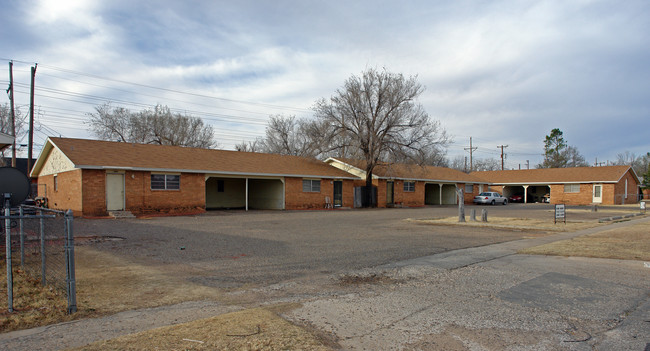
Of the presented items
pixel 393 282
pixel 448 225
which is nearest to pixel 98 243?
pixel 393 282

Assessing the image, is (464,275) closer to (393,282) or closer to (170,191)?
(393,282)

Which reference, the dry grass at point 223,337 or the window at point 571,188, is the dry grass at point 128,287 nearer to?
the dry grass at point 223,337

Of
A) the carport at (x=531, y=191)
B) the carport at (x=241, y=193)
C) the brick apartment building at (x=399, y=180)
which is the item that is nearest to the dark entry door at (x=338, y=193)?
the brick apartment building at (x=399, y=180)

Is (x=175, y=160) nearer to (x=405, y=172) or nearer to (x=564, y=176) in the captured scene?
(x=405, y=172)

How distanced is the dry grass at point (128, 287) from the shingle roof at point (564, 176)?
50.1 m

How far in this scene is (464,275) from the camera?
7785 mm

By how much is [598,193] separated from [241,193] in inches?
1562

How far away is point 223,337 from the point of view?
14.0ft

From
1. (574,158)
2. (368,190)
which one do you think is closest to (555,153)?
(574,158)

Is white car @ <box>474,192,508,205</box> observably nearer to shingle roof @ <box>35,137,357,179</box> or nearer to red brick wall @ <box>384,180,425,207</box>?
red brick wall @ <box>384,180,425,207</box>

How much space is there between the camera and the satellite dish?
9492mm

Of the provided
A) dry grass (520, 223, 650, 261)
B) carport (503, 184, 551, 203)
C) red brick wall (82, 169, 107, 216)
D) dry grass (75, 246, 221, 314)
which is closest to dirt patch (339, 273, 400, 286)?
dry grass (75, 246, 221, 314)

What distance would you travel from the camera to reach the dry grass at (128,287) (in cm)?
563

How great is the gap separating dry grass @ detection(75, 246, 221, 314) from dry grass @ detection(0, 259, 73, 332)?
31 centimetres
